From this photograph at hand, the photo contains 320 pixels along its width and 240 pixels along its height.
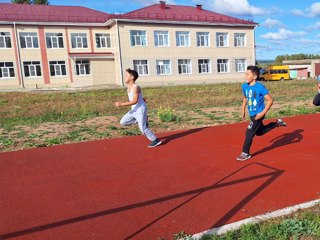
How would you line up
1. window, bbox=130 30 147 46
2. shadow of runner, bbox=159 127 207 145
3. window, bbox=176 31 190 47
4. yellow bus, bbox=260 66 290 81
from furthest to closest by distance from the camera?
yellow bus, bbox=260 66 290 81, window, bbox=176 31 190 47, window, bbox=130 30 147 46, shadow of runner, bbox=159 127 207 145

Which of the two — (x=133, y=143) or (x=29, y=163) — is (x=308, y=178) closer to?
(x=133, y=143)

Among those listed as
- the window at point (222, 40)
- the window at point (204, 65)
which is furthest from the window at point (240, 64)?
the window at point (204, 65)

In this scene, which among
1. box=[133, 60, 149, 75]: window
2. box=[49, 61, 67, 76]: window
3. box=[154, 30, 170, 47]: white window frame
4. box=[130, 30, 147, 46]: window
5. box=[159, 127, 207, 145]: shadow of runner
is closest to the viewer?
box=[159, 127, 207, 145]: shadow of runner

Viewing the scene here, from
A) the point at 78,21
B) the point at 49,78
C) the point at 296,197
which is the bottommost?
the point at 296,197

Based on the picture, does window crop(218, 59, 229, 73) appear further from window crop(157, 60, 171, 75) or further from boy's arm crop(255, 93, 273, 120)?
boy's arm crop(255, 93, 273, 120)

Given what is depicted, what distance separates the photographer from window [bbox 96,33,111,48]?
35906mm

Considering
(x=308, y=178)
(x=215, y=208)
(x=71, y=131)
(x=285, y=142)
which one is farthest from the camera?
(x=71, y=131)

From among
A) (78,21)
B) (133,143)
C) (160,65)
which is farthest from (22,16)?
(133,143)

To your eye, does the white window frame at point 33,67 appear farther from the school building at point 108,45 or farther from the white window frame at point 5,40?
the white window frame at point 5,40

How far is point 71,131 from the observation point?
352 inches

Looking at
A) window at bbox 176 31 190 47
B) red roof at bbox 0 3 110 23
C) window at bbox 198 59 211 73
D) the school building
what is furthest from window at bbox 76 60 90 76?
window at bbox 198 59 211 73

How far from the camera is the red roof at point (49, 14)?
32.8 metres

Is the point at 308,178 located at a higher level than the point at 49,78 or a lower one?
lower

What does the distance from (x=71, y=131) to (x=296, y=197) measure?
6.50 metres
